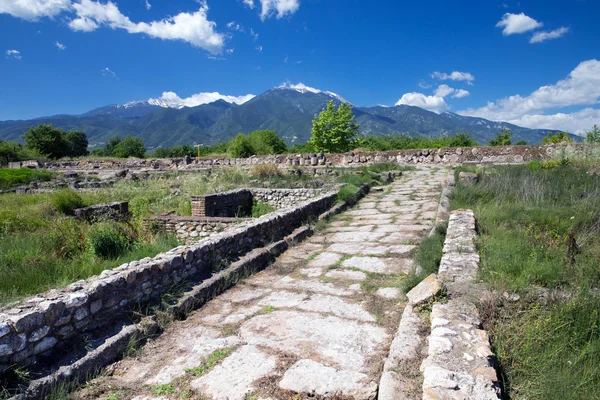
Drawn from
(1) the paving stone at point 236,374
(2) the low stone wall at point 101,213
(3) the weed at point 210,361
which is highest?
(2) the low stone wall at point 101,213

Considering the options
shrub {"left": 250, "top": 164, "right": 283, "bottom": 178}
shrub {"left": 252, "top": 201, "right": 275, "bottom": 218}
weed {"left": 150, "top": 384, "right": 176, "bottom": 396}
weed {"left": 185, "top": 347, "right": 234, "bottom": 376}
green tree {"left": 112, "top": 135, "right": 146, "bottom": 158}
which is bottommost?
shrub {"left": 252, "top": 201, "right": 275, "bottom": 218}

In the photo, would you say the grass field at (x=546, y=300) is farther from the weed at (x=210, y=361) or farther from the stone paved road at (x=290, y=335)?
the weed at (x=210, y=361)

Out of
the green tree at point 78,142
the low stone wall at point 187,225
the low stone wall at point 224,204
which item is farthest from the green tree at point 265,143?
the low stone wall at point 187,225

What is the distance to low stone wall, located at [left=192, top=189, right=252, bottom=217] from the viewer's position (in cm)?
862

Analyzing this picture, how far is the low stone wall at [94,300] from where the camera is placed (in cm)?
230

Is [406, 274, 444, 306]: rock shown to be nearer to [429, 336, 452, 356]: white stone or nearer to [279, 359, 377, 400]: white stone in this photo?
[429, 336, 452, 356]: white stone

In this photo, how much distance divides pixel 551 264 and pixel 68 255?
6.26 metres

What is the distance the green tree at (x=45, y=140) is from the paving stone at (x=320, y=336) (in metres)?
54.8

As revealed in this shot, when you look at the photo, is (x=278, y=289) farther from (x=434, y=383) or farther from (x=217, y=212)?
(x=217, y=212)

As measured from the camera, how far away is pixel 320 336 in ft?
9.72

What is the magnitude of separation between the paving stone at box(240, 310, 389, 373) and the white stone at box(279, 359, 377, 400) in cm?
11

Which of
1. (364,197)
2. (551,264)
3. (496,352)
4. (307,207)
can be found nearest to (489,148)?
(364,197)

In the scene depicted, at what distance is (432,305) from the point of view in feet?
9.53

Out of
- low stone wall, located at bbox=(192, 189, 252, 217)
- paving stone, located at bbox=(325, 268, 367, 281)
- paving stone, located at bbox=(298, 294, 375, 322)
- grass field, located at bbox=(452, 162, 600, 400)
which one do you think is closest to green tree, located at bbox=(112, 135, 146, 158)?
low stone wall, located at bbox=(192, 189, 252, 217)
